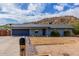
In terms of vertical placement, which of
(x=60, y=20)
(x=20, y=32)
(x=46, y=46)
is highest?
(x=60, y=20)

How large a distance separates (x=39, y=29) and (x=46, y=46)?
6.7 inches

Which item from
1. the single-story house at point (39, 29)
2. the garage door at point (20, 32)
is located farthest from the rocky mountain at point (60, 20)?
the garage door at point (20, 32)

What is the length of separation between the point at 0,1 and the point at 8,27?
25 centimetres

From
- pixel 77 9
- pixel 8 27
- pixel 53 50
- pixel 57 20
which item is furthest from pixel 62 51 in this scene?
pixel 8 27

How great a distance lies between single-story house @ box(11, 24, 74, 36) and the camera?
1.89m

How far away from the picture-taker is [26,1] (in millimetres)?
1910

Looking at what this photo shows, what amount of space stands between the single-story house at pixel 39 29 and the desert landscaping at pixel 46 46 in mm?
47

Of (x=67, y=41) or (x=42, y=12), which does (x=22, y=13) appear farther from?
(x=67, y=41)

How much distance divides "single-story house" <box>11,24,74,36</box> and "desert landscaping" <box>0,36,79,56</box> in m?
0.05

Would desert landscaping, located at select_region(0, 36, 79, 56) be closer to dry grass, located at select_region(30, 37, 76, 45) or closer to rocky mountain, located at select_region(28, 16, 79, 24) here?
dry grass, located at select_region(30, 37, 76, 45)

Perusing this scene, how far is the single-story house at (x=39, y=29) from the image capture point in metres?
1.89

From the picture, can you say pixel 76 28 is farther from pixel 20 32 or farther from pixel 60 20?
pixel 20 32

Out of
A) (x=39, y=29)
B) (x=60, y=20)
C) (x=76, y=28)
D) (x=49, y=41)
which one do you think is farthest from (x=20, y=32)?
(x=76, y=28)

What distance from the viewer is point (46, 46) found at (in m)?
1.91
